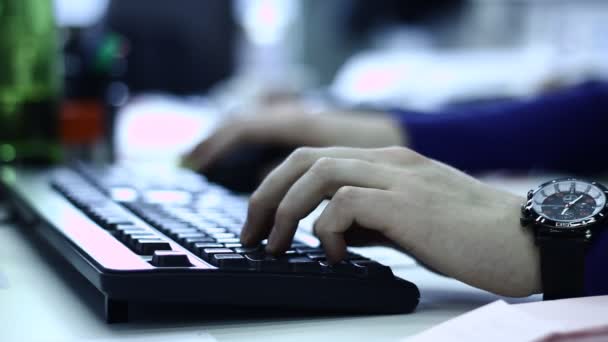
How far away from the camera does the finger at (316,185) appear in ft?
1.68

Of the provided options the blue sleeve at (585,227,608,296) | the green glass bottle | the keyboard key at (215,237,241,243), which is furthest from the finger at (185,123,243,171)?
the blue sleeve at (585,227,608,296)

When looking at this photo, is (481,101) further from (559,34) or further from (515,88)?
(559,34)

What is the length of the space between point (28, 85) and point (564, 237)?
0.76m

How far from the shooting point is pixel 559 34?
1974 millimetres

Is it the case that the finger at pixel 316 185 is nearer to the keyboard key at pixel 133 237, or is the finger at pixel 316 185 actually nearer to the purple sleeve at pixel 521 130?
the keyboard key at pixel 133 237

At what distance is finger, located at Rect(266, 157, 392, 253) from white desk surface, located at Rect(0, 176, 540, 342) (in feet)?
0.19

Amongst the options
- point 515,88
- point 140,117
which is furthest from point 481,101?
point 140,117

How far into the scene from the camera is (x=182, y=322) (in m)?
0.46

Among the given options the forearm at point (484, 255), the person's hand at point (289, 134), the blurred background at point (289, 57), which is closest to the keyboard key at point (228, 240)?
the forearm at point (484, 255)

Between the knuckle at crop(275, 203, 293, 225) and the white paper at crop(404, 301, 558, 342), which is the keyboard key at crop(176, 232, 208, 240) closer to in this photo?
the knuckle at crop(275, 203, 293, 225)

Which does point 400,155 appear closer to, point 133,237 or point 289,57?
point 133,237

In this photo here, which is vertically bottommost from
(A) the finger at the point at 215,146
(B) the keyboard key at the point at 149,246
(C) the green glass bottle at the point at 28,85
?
(B) the keyboard key at the point at 149,246

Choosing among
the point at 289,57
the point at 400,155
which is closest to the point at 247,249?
the point at 400,155

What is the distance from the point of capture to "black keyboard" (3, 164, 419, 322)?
44 cm
